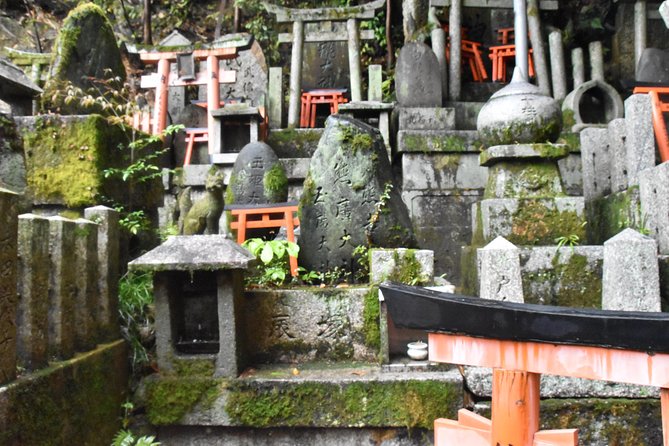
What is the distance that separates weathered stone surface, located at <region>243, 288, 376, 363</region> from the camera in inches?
151

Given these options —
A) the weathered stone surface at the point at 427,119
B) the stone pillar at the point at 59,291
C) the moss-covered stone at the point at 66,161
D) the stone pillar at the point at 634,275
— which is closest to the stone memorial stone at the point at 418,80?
the weathered stone surface at the point at 427,119

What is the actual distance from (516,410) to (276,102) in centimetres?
1026

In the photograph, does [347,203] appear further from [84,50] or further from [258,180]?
[84,50]

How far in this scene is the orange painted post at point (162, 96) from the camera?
10.8 meters

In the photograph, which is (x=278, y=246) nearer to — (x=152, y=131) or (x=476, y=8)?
(x=152, y=131)

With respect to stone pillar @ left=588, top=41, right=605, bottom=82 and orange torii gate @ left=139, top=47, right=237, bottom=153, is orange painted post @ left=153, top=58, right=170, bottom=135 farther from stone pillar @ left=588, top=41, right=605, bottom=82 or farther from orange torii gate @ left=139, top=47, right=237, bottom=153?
stone pillar @ left=588, top=41, right=605, bottom=82

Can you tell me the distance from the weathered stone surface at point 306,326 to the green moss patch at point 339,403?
47cm

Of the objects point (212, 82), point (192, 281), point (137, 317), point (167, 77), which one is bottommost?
point (137, 317)

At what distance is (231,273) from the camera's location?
11.5 ft

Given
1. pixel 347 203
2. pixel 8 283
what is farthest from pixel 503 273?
pixel 8 283

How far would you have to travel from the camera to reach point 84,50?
5.58 meters

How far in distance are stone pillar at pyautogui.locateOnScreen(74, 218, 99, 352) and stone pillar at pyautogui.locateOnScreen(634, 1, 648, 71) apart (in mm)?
12609

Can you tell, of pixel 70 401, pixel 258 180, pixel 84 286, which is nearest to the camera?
pixel 70 401

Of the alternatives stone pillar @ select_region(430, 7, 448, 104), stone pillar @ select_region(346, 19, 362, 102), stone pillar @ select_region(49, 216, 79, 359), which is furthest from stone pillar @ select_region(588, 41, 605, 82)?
stone pillar @ select_region(49, 216, 79, 359)
